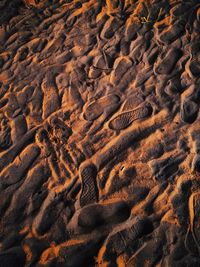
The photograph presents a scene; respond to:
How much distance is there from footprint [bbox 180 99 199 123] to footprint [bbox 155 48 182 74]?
513mm

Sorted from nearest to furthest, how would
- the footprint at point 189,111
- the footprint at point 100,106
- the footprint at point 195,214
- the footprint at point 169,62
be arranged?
the footprint at point 195,214, the footprint at point 189,111, the footprint at point 100,106, the footprint at point 169,62

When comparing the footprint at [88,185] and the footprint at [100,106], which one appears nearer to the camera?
the footprint at [88,185]

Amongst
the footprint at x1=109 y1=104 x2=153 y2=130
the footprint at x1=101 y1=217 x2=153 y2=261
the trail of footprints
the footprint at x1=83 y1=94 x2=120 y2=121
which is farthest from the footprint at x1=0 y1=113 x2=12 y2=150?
the footprint at x1=101 y1=217 x2=153 y2=261

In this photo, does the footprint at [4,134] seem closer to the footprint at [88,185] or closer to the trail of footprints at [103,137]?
the trail of footprints at [103,137]

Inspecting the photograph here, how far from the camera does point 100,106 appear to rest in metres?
2.90

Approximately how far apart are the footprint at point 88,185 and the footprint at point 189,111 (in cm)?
107

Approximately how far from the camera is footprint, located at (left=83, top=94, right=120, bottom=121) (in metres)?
2.86

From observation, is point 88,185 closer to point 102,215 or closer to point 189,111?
point 102,215

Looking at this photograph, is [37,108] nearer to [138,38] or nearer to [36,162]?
[36,162]

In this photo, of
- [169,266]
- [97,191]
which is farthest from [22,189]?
[169,266]

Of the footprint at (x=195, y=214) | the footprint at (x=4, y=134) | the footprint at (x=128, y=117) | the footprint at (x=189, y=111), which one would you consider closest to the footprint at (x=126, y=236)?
the footprint at (x=195, y=214)

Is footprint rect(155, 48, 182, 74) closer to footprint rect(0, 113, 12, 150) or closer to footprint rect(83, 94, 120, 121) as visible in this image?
footprint rect(83, 94, 120, 121)

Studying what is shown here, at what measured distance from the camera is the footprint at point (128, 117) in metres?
2.72

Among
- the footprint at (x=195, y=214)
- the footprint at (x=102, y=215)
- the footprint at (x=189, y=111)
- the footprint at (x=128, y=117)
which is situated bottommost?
the footprint at (x=195, y=214)
